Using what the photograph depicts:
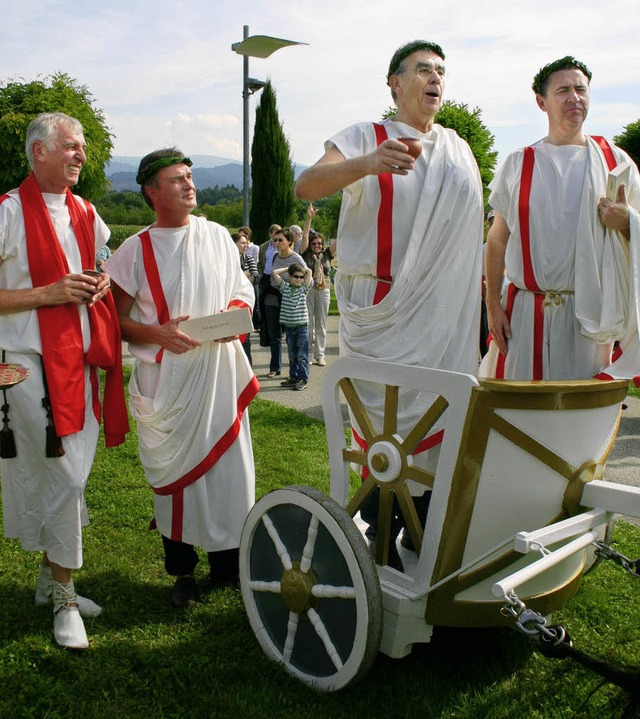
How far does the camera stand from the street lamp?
39.6 feet

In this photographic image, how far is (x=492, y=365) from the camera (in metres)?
3.21

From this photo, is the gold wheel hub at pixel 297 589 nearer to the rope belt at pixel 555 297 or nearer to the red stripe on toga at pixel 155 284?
the red stripe on toga at pixel 155 284

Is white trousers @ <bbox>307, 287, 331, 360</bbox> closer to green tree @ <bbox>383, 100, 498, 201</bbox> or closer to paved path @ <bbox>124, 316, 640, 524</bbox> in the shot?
paved path @ <bbox>124, 316, 640, 524</bbox>

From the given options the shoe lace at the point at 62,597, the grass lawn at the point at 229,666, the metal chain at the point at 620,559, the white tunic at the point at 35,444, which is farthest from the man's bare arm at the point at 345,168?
the shoe lace at the point at 62,597

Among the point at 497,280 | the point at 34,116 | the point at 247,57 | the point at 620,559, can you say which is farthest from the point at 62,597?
the point at 34,116

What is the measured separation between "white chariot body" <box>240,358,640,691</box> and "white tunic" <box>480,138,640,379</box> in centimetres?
46

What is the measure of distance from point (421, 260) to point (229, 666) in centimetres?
166

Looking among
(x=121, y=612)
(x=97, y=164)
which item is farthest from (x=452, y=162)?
(x=97, y=164)

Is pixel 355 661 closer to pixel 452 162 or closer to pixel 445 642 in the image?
pixel 445 642

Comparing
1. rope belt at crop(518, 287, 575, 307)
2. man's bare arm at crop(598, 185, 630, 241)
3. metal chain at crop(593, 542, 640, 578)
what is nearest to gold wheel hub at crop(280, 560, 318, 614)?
metal chain at crop(593, 542, 640, 578)

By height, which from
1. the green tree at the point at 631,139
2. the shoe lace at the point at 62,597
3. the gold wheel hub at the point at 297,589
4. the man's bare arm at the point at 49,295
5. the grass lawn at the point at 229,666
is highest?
the green tree at the point at 631,139

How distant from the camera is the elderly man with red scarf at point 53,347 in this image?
2.83m

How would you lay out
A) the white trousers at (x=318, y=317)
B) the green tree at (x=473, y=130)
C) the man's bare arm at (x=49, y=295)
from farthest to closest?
the green tree at (x=473, y=130) < the white trousers at (x=318, y=317) < the man's bare arm at (x=49, y=295)

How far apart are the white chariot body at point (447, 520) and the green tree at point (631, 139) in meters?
A: 17.8
